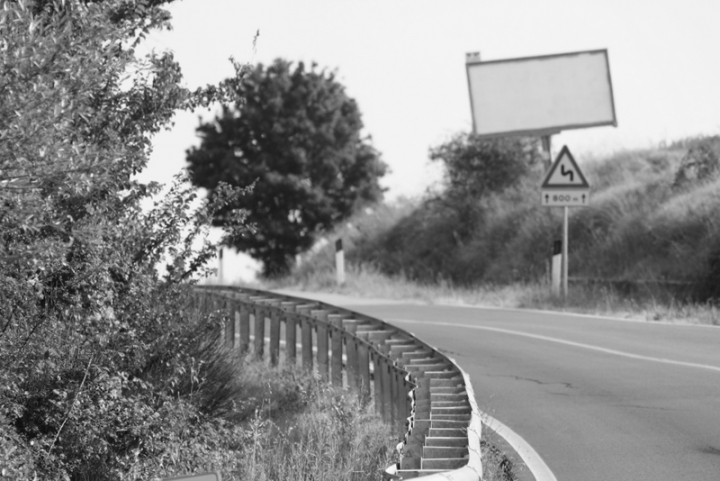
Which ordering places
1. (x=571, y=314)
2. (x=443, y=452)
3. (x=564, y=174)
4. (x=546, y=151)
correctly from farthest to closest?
1. (x=546, y=151)
2. (x=564, y=174)
3. (x=571, y=314)
4. (x=443, y=452)

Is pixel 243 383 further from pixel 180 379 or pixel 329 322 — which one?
pixel 180 379

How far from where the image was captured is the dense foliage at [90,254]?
18.7ft

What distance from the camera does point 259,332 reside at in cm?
1446

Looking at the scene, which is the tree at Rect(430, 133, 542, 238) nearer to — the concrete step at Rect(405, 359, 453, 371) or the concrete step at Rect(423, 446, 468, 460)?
the concrete step at Rect(405, 359, 453, 371)

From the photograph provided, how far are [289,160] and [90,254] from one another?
119 ft

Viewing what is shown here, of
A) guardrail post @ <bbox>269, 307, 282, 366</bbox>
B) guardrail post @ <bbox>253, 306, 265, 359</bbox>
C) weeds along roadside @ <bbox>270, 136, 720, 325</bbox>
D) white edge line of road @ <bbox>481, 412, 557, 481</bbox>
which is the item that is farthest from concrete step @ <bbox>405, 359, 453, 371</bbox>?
weeds along roadside @ <bbox>270, 136, 720, 325</bbox>

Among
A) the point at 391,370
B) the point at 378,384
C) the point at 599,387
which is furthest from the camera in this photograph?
the point at 599,387

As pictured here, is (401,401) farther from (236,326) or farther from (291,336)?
(236,326)

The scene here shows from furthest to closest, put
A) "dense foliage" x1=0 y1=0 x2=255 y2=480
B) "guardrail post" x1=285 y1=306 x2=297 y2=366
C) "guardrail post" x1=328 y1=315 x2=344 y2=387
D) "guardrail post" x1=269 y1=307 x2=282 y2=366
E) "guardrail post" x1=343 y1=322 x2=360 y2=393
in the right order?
"guardrail post" x1=269 y1=307 x2=282 y2=366, "guardrail post" x1=285 y1=306 x2=297 y2=366, "guardrail post" x1=328 y1=315 x2=344 y2=387, "guardrail post" x1=343 y1=322 x2=360 y2=393, "dense foliage" x1=0 y1=0 x2=255 y2=480

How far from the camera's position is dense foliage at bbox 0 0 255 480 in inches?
225

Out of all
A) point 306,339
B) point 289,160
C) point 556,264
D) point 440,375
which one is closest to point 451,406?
point 440,375

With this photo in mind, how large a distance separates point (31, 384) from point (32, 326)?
710 millimetres

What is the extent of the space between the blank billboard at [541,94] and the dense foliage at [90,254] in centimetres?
1886

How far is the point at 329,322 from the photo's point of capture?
1225 centimetres
